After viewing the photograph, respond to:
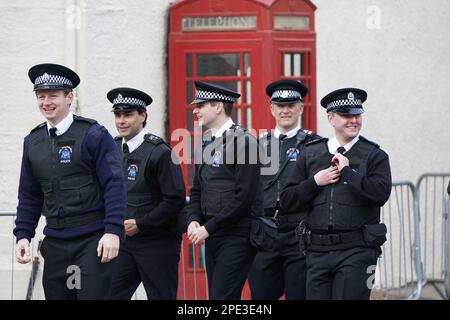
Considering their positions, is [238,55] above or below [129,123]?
above

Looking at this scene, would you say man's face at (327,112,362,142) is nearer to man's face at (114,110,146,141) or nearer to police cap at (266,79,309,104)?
police cap at (266,79,309,104)

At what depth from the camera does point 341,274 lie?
832cm

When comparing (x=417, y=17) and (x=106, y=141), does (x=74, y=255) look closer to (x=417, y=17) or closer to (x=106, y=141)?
(x=106, y=141)

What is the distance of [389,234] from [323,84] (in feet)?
5.21

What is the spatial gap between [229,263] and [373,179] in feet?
3.97

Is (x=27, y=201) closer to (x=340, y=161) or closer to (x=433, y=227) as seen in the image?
(x=340, y=161)

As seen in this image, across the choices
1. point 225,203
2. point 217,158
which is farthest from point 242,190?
point 217,158

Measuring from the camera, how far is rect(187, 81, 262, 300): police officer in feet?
29.0

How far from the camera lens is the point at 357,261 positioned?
831cm

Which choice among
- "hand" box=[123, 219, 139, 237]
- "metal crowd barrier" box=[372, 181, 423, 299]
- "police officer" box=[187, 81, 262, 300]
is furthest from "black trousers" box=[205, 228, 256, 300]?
"metal crowd barrier" box=[372, 181, 423, 299]

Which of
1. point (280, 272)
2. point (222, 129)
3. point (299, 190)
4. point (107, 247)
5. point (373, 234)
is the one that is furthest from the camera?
point (280, 272)
